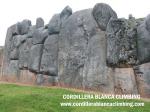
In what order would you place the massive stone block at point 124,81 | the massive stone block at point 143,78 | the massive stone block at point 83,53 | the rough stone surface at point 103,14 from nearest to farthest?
the massive stone block at point 143,78, the massive stone block at point 124,81, the massive stone block at point 83,53, the rough stone surface at point 103,14

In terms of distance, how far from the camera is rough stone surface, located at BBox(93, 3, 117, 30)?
11.7m

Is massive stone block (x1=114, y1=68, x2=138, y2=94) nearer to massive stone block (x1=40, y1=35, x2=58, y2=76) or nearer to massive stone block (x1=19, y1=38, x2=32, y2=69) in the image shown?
massive stone block (x1=40, y1=35, x2=58, y2=76)

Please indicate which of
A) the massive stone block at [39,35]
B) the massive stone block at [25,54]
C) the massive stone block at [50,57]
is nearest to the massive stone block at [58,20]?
the massive stone block at [50,57]

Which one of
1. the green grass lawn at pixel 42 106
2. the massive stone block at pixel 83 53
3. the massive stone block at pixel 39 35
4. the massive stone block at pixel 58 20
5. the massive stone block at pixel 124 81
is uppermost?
the massive stone block at pixel 58 20

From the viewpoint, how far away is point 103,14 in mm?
11805

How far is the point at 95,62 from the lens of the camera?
11469 mm

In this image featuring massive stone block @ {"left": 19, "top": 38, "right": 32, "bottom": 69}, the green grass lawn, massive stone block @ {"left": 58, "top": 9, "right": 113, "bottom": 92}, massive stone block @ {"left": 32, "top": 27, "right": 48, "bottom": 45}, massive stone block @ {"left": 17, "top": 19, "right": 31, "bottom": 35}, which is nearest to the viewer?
the green grass lawn

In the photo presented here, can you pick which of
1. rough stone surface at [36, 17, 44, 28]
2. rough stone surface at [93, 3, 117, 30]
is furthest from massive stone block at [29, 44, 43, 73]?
rough stone surface at [93, 3, 117, 30]

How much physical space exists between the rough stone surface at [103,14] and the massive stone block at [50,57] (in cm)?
273

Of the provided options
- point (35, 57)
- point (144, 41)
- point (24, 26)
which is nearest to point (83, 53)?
point (144, 41)

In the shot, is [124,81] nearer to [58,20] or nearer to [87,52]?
[87,52]

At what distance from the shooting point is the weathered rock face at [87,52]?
10383 mm

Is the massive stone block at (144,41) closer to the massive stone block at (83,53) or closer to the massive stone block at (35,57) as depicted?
the massive stone block at (83,53)

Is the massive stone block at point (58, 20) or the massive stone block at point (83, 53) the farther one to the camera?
the massive stone block at point (58, 20)
